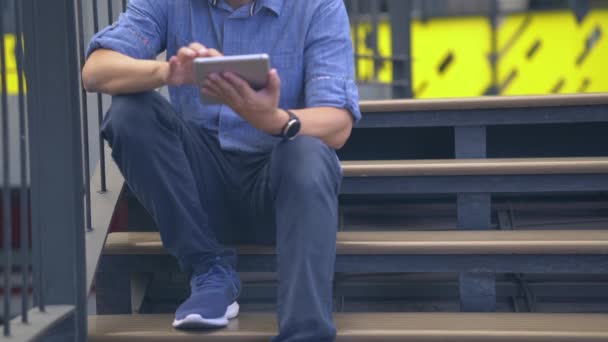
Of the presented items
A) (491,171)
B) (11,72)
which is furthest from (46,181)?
(11,72)

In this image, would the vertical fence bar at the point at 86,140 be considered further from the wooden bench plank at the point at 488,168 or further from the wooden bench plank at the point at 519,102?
the wooden bench plank at the point at 519,102

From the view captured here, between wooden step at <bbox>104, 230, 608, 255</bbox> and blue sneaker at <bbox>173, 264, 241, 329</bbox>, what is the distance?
146 mm

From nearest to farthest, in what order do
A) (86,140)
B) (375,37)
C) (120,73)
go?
(120,73) → (86,140) → (375,37)

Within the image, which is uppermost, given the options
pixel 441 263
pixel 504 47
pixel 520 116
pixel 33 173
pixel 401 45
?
pixel 504 47

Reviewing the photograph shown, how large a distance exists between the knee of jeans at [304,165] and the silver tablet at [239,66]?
0.18 metres

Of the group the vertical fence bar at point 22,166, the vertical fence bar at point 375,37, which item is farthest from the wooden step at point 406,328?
the vertical fence bar at point 375,37

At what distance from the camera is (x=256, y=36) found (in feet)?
5.94

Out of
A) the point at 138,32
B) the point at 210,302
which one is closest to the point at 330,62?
the point at 138,32

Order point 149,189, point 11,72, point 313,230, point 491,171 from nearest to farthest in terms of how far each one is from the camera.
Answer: point 313,230 → point 149,189 → point 491,171 → point 11,72

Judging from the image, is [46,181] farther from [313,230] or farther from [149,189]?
[313,230]

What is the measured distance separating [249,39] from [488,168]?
65cm

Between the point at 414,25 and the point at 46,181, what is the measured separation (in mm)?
3928

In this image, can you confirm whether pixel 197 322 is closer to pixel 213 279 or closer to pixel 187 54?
pixel 213 279

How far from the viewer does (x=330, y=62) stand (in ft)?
5.67
